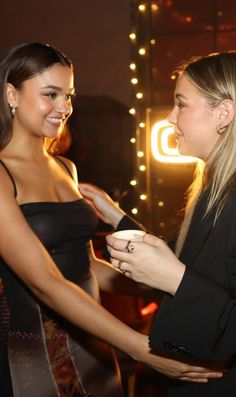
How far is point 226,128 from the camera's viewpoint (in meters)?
1.56

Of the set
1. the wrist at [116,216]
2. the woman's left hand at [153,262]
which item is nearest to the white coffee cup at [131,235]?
the woman's left hand at [153,262]

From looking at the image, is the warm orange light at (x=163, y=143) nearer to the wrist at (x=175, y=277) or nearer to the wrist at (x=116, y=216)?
the wrist at (x=116, y=216)

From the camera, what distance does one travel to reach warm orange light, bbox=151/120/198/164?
18.5 feet

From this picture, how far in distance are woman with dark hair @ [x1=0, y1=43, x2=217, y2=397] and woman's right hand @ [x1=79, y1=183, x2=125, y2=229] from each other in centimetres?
8

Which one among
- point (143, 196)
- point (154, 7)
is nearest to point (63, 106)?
point (143, 196)

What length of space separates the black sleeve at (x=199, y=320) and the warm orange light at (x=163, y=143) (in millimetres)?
4364

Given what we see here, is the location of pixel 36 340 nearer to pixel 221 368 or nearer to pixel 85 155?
pixel 221 368

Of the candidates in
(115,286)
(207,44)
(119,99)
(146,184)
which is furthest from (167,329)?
(119,99)

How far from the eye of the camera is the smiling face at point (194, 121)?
1599mm

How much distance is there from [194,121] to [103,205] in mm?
891

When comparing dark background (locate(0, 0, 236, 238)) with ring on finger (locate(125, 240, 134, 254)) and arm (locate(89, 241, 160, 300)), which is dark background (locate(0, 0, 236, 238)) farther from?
ring on finger (locate(125, 240, 134, 254))

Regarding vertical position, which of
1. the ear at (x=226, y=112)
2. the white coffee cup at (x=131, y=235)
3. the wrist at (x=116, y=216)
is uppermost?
the ear at (x=226, y=112)

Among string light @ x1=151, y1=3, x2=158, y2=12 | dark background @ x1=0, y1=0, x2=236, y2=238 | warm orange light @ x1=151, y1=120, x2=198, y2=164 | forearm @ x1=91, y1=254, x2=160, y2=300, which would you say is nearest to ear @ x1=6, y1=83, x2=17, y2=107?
forearm @ x1=91, y1=254, x2=160, y2=300

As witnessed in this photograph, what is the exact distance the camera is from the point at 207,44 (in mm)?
6277
